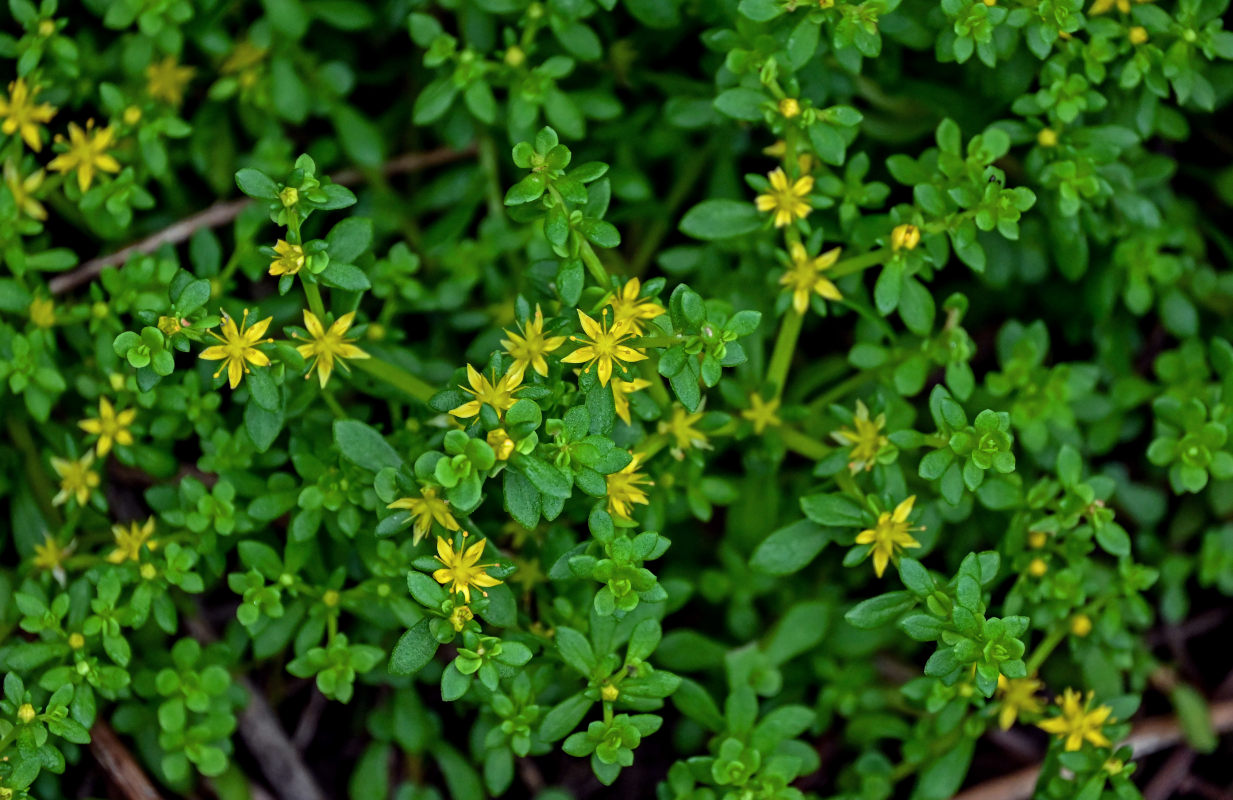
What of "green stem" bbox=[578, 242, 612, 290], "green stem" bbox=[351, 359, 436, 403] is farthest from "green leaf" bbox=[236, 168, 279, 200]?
"green stem" bbox=[578, 242, 612, 290]

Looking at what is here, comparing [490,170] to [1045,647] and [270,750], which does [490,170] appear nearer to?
[270,750]

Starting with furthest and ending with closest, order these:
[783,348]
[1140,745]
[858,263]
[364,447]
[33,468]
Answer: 1. [1140,745]
2. [33,468]
3. [783,348]
4. [858,263]
5. [364,447]

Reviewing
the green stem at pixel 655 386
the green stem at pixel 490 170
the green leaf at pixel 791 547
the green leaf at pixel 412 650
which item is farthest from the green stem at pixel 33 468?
the green leaf at pixel 791 547

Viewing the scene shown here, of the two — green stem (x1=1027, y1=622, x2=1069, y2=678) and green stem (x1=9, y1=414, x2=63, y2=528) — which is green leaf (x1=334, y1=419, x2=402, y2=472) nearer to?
green stem (x1=9, y1=414, x2=63, y2=528)

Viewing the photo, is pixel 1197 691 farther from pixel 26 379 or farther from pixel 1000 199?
pixel 26 379

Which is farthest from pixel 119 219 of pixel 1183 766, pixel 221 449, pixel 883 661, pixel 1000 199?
pixel 1183 766

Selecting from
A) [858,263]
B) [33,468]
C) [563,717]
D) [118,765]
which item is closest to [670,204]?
[858,263]
